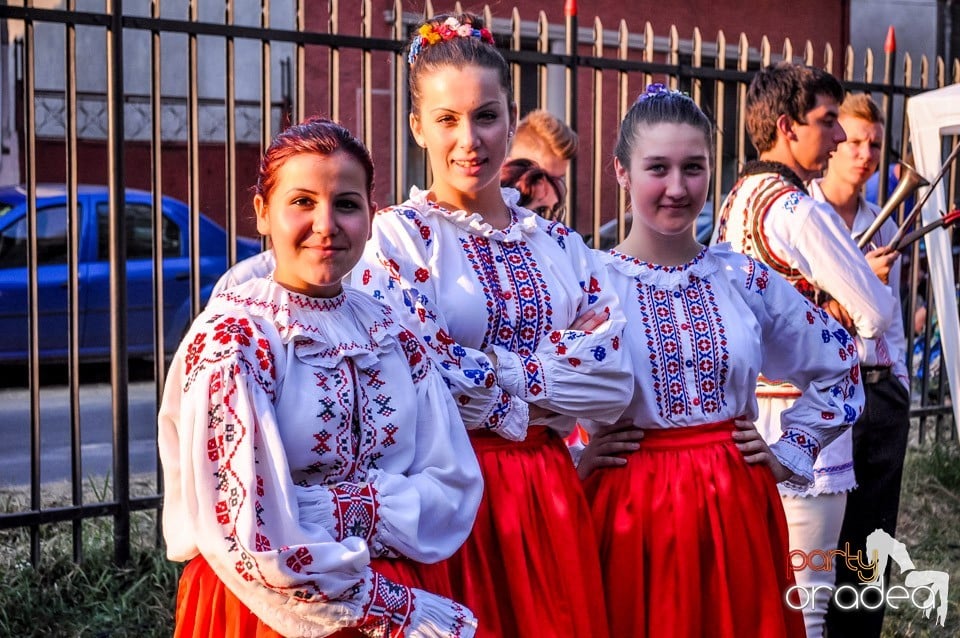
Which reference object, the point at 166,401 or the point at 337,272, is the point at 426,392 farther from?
the point at 166,401

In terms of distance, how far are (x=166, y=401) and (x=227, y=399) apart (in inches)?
5.9

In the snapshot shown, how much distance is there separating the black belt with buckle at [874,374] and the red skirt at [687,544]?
1.12 meters

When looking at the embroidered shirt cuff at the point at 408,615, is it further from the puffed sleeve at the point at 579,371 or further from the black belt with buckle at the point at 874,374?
the black belt with buckle at the point at 874,374

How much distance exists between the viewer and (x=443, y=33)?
8.61ft

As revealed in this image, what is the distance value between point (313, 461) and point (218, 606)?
0.92 feet

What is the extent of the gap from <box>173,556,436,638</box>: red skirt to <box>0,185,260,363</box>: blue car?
6074 mm

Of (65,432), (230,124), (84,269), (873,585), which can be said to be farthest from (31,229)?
(84,269)

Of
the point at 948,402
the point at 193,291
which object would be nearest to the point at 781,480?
the point at 193,291

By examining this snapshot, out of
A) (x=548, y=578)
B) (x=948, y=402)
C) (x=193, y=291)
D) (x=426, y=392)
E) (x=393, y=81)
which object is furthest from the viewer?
(x=948, y=402)

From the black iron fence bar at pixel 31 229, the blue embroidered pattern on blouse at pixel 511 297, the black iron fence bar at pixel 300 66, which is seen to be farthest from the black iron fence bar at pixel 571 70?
the blue embroidered pattern on blouse at pixel 511 297

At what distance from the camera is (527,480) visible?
2451 mm

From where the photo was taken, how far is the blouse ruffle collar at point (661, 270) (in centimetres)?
278

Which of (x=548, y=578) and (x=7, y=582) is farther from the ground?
(x=548, y=578)

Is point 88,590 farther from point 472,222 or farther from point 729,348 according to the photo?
point 729,348
